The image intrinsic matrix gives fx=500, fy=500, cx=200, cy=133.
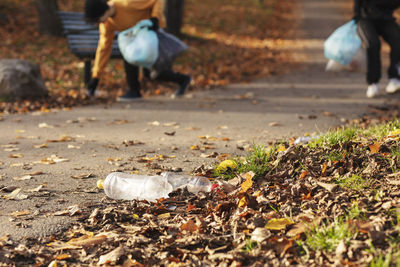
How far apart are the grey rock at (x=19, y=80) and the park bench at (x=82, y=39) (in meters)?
0.89

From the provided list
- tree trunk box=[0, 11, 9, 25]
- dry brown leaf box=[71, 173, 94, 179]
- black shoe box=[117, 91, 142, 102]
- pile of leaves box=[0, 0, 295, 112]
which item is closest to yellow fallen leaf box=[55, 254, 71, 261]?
dry brown leaf box=[71, 173, 94, 179]

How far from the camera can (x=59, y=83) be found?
9195 mm

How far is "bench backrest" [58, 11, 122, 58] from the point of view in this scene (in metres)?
8.58

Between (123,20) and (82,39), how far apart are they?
5.44 feet

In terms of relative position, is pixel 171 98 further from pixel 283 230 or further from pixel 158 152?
pixel 283 230

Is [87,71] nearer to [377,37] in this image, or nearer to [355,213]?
[377,37]

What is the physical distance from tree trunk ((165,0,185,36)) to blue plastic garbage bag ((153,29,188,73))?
20.5 ft

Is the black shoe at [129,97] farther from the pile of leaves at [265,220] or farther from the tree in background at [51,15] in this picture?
the tree in background at [51,15]

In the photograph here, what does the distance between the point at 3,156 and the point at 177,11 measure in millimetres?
10137

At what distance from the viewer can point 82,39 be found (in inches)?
347

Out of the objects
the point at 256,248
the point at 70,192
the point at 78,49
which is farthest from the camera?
the point at 78,49

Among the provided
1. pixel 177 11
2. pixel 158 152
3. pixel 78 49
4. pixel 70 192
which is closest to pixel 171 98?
pixel 78 49

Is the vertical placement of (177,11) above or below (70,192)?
Answer: above

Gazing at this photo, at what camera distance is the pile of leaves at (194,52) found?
30.6 ft
